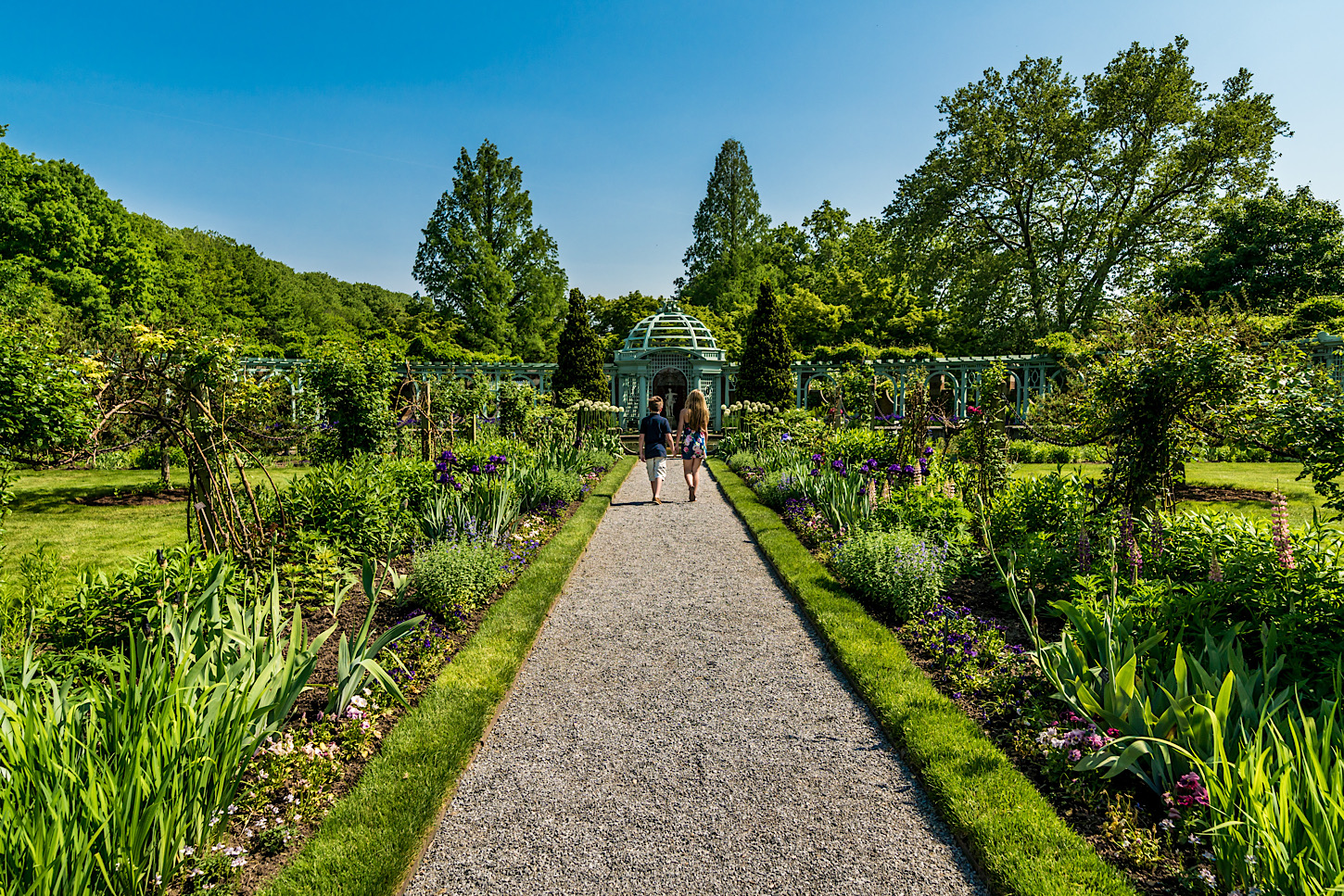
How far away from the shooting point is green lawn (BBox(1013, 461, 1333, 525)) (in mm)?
7234

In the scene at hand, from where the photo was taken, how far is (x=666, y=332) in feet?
69.1

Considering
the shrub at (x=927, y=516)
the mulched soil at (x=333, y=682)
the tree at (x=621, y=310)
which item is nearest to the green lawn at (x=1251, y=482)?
the shrub at (x=927, y=516)

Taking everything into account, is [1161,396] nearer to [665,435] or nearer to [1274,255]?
[665,435]

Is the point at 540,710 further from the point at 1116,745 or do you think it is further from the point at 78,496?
the point at 78,496

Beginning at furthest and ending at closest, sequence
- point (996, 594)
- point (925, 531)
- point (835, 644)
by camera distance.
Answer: point (925, 531) < point (996, 594) < point (835, 644)

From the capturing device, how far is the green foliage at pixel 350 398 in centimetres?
657

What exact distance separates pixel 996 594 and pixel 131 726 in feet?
15.8

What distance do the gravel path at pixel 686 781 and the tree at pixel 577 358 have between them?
48.3ft

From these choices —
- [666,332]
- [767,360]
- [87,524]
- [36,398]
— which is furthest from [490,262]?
[36,398]

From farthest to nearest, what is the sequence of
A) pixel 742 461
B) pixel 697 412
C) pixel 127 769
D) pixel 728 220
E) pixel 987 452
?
pixel 728 220 < pixel 742 461 < pixel 697 412 < pixel 987 452 < pixel 127 769

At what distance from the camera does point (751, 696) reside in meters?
3.45

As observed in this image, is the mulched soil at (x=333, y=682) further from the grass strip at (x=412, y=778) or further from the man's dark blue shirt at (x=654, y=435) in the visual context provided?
the man's dark blue shirt at (x=654, y=435)

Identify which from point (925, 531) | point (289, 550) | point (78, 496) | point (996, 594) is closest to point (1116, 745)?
point (996, 594)

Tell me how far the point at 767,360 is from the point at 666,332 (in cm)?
403
